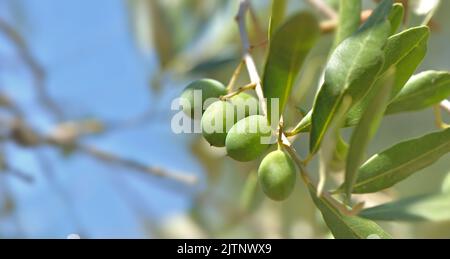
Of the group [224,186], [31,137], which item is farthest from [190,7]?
[224,186]

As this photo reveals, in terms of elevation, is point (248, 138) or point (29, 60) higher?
point (29, 60)

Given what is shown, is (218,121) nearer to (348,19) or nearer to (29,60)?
(348,19)

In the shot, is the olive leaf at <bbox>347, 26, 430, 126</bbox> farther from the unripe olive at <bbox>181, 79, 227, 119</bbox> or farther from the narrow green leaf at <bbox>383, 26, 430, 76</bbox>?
the unripe olive at <bbox>181, 79, 227, 119</bbox>

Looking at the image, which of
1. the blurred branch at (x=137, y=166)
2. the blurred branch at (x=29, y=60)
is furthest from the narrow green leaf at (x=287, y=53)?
the blurred branch at (x=29, y=60)

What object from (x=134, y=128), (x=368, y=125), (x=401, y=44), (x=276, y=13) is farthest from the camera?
(x=134, y=128)

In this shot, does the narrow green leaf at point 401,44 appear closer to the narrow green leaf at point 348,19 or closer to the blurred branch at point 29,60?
the narrow green leaf at point 348,19

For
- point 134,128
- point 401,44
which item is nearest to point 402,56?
point 401,44
